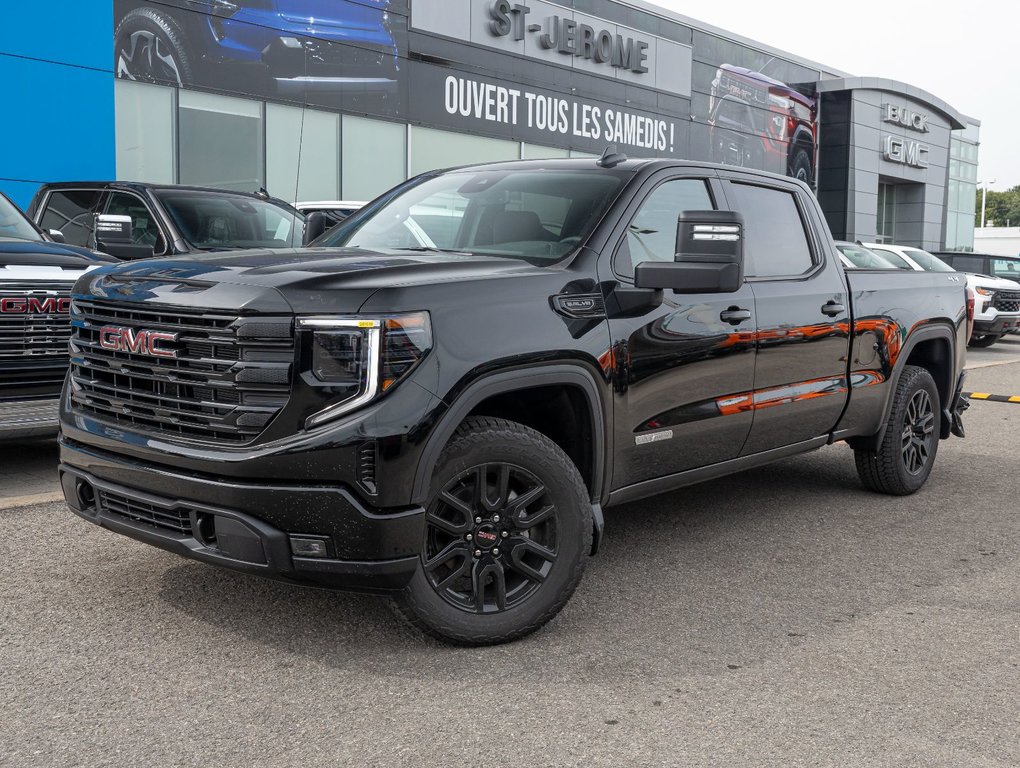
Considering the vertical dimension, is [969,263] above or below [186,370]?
above

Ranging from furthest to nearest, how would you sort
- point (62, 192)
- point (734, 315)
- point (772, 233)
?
point (62, 192) → point (772, 233) → point (734, 315)

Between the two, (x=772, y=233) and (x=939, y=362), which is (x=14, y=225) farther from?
(x=939, y=362)

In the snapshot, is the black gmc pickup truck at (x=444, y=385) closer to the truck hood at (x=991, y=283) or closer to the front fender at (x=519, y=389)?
the front fender at (x=519, y=389)

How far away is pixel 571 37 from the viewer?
87.9ft

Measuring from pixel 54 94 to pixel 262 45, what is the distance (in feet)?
13.5

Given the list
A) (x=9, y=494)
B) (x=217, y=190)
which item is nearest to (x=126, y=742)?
(x=9, y=494)

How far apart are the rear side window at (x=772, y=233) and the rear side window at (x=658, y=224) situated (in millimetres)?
391

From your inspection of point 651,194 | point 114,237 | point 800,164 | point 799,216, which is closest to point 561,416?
point 651,194

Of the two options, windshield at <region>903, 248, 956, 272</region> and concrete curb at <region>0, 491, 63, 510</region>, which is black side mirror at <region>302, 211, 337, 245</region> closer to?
concrete curb at <region>0, 491, 63, 510</region>

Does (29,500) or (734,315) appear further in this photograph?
(29,500)

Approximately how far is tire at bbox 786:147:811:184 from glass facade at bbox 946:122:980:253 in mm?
12955

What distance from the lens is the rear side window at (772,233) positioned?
5.38 meters

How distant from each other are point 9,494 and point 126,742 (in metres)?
3.33

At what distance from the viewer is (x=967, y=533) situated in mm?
5789
